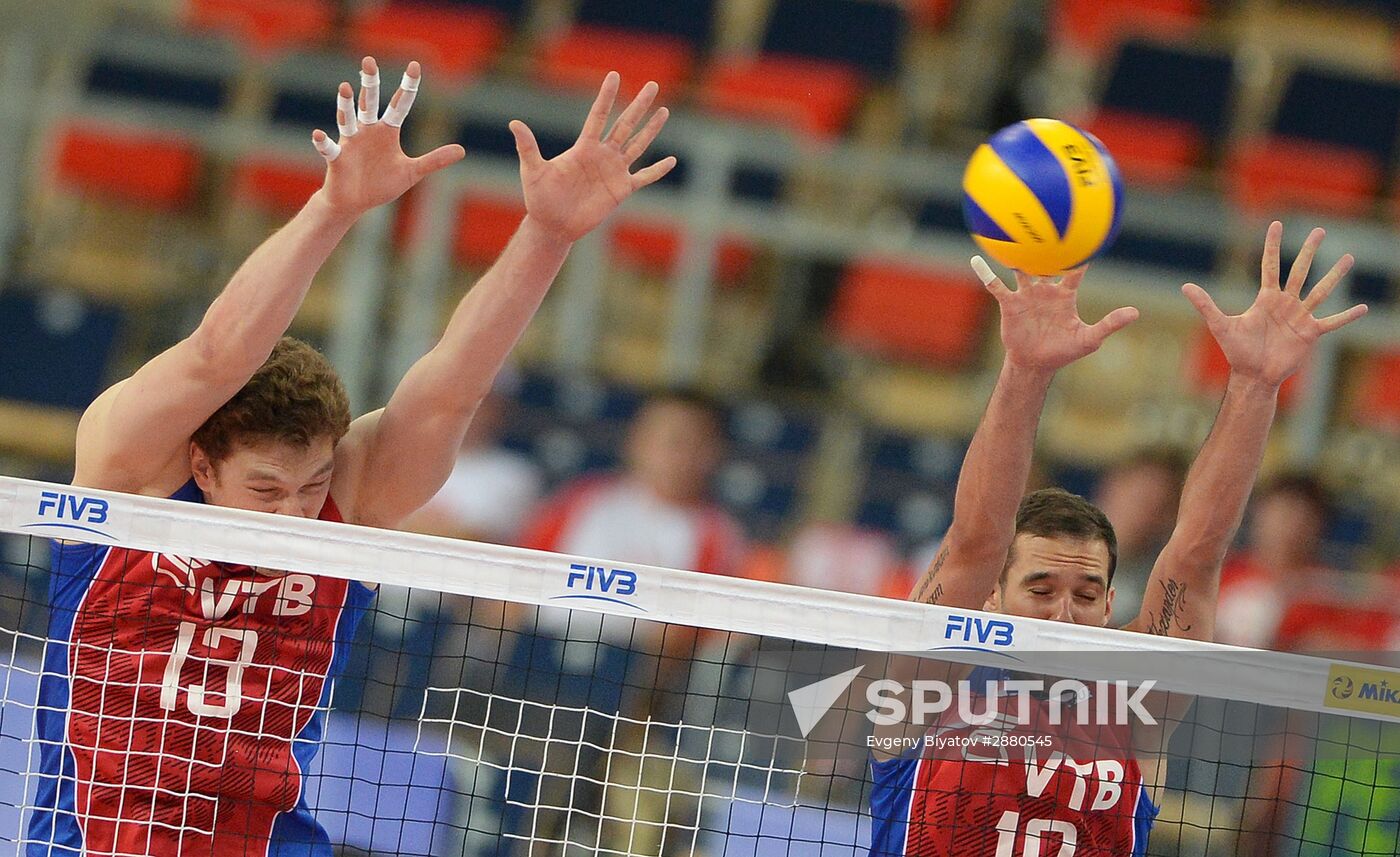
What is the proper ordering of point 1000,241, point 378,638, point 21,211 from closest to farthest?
point 1000,241
point 378,638
point 21,211

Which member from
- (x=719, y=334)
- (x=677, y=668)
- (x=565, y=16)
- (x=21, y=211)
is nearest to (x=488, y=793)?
(x=677, y=668)

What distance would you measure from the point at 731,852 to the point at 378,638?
117 inches

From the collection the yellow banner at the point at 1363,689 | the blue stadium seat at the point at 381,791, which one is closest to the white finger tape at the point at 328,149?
the yellow banner at the point at 1363,689

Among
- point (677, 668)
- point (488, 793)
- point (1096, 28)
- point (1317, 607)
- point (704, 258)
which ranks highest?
point (1096, 28)

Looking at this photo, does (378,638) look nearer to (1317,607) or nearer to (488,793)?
(488,793)

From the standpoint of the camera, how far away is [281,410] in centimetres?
372

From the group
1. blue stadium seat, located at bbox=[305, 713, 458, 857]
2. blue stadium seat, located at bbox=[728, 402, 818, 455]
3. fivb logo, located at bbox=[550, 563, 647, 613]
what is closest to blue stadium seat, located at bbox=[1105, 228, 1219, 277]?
blue stadium seat, located at bbox=[728, 402, 818, 455]

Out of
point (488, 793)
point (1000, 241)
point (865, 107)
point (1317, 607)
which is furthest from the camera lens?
point (865, 107)

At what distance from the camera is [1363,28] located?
43.5 ft

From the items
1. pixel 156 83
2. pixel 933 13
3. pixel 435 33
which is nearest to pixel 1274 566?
pixel 933 13

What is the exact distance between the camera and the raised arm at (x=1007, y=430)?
3.97 meters

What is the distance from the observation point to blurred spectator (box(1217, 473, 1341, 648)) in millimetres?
7945

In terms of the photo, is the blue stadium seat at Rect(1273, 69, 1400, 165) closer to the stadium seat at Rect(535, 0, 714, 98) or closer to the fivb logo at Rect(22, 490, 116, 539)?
the stadium seat at Rect(535, 0, 714, 98)

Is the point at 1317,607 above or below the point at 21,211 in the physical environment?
below
